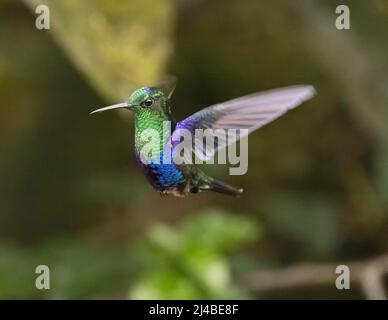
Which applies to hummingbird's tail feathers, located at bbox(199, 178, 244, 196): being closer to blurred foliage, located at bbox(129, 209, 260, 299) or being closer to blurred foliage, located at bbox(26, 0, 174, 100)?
blurred foliage, located at bbox(26, 0, 174, 100)

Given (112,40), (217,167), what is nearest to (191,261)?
(217,167)

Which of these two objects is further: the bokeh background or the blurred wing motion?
the bokeh background

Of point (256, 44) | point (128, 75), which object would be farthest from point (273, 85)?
point (128, 75)

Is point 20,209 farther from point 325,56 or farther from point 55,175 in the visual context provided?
point 325,56

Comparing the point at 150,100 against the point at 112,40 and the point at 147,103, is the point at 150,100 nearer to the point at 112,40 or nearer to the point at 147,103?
the point at 147,103

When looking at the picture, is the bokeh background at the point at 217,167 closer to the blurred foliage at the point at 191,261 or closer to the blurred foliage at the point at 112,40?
the blurred foliage at the point at 191,261

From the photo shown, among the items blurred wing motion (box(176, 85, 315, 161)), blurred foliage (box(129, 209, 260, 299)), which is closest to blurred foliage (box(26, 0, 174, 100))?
blurred wing motion (box(176, 85, 315, 161))

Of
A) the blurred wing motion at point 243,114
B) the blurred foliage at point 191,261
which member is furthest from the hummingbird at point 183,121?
the blurred foliage at point 191,261
